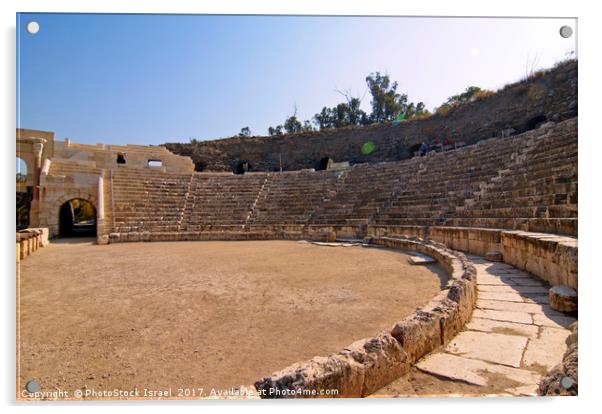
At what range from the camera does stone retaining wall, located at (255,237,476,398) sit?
1.87 metres

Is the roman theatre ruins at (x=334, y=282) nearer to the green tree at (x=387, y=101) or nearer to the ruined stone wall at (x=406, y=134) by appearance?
the ruined stone wall at (x=406, y=134)

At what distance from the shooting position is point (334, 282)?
5582mm

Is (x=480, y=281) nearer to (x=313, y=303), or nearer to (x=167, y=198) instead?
(x=313, y=303)

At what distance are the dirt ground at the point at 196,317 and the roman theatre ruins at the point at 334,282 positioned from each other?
3cm

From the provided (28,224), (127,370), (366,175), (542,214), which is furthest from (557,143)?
(28,224)

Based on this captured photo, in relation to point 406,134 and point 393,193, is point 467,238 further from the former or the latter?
point 406,134

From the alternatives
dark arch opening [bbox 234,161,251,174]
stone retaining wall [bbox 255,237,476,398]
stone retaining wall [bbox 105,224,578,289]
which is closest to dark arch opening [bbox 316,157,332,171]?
dark arch opening [bbox 234,161,251,174]

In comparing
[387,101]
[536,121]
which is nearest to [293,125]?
[387,101]

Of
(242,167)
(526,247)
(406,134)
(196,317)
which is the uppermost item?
(406,134)

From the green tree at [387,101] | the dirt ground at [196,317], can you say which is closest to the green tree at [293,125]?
the green tree at [387,101]

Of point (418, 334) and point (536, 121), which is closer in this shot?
point (418, 334)

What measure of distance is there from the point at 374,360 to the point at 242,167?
89.1 feet

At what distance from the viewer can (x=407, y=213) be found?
1299cm

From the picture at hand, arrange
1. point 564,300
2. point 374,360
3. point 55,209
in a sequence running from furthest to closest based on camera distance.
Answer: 1. point 55,209
2. point 564,300
3. point 374,360
